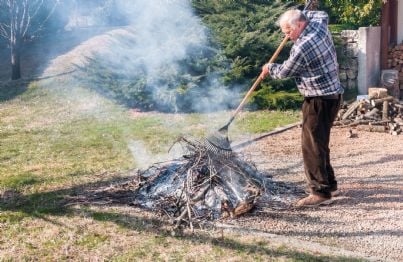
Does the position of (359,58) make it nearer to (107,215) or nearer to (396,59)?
(396,59)

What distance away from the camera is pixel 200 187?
4.71 meters

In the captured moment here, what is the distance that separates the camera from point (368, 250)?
150 inches

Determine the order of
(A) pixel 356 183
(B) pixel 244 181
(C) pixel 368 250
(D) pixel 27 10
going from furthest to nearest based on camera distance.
Result: (D) pixel 27 10
(A) pixel 356 183
(B) pixel 244 181
(C) pixel 368 250

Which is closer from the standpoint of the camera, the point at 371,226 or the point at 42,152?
the point at 371,226

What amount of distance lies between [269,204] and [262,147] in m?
2.37

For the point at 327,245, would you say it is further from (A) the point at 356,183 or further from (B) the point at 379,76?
(B) the point at 379,76

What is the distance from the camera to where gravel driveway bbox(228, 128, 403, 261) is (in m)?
4.04

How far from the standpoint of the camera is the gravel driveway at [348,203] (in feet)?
13.3

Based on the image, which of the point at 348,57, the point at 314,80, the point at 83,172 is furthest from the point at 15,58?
the point at 314,80

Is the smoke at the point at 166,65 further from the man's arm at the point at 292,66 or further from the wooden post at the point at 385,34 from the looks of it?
the man's arm at the point at 292,66

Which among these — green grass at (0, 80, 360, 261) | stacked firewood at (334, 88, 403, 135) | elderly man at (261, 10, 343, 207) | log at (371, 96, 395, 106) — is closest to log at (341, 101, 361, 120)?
stacked firewood at (334, 88, 403, 135)

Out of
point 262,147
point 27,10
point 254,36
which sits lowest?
point 262,147

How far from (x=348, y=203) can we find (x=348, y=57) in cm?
642

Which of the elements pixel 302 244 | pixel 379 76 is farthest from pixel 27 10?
pixel 302 244
